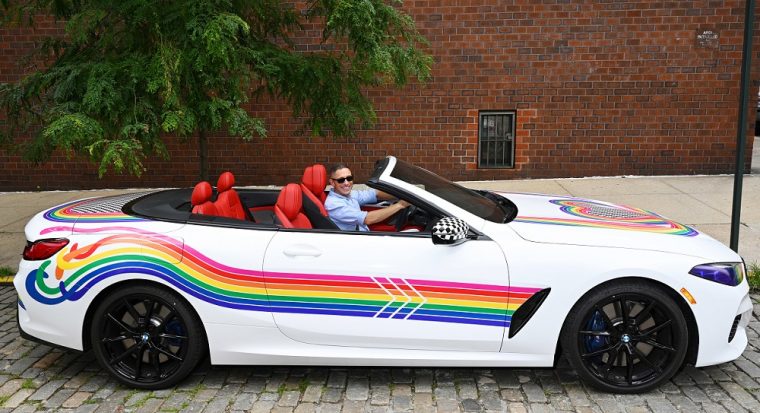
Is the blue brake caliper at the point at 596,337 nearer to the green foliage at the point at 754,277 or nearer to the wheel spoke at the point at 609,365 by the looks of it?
the wheel spoke at the point at 609,365

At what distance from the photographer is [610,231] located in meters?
4.04

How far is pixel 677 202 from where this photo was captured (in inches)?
355

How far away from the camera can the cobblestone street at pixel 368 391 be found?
3875mm

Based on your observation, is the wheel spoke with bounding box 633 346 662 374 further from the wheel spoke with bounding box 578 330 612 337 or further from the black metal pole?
the black metal pole

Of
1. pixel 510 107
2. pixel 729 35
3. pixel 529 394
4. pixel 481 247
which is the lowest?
pixel 529 394

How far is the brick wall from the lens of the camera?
10.4m

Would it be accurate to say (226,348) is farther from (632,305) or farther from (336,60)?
(336,60)

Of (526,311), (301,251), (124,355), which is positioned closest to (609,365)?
(526,311)

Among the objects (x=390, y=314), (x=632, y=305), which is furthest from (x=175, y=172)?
(x=632, y=305)

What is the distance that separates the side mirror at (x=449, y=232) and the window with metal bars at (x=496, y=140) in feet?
23.3

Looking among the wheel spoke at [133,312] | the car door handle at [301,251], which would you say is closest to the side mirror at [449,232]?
the car door handle at [301,251]

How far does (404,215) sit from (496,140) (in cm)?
635

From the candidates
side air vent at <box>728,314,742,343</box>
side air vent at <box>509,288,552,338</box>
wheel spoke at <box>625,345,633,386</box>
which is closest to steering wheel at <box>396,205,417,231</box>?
side air vent at <box>509,288,552,338</box>

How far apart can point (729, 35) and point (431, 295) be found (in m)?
8.79
